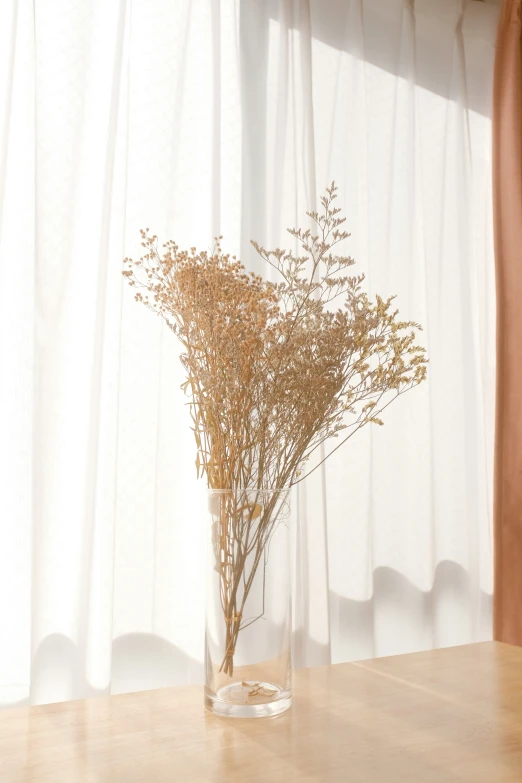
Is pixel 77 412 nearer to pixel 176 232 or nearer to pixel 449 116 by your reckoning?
pixel 176 232

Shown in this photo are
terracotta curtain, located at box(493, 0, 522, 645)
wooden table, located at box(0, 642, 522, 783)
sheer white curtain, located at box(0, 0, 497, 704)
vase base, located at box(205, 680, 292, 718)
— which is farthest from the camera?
terracotta curtain, located at box(493, 0, 522, 645)

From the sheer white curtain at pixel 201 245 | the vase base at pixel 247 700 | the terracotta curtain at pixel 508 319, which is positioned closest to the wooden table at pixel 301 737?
the vase base at pixel 247 700

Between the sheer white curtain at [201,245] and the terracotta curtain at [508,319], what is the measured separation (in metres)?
0.07

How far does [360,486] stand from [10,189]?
3.87 feet

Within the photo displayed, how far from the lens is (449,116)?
242cm

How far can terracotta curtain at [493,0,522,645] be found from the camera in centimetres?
228

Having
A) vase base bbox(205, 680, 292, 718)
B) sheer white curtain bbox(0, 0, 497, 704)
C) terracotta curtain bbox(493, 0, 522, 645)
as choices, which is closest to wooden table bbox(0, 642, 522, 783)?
vase base bbox(205, 680, 292, 718)

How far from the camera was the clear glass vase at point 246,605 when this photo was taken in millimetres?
952

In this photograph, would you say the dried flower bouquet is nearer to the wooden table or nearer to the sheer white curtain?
the wooden table

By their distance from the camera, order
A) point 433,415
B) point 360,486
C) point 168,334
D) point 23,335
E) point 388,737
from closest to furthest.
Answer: point 388,737 < point 23,335 < point 168,334 < point 360,486 < point 433,415

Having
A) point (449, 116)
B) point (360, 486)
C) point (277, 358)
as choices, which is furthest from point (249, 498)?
point (449, 116)

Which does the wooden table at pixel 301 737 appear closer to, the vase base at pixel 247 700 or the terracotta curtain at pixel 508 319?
→ the vase base at pixel 247 700

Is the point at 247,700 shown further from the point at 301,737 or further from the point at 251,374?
the point at 251,374

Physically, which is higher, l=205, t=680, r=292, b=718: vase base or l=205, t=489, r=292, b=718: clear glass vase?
l=205, t=489, r=292, b=718: clear glass vase
